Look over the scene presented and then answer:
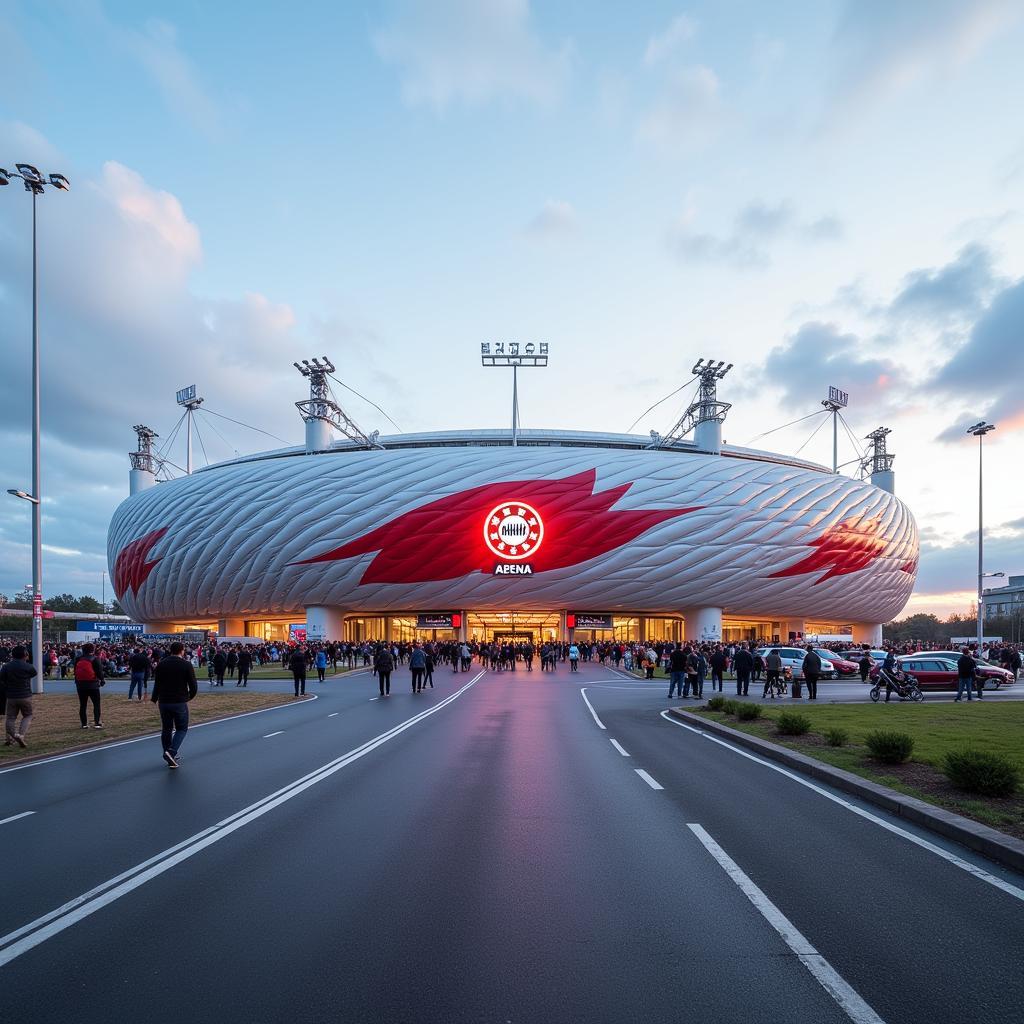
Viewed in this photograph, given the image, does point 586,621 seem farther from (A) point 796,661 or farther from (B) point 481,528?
(A) point 796,661

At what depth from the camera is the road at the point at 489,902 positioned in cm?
389

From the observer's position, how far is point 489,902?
5.28 m

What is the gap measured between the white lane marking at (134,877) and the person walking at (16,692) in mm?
6257

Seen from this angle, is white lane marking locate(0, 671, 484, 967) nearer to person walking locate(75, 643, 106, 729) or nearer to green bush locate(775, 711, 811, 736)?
green bush locate(775, 711, 811, 736)

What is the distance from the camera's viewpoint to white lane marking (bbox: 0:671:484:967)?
467cm

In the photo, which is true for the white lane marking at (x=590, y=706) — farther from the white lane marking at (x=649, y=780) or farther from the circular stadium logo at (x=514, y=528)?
the circular stadium logo at (x=514, y=528)

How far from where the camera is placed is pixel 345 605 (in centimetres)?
6694

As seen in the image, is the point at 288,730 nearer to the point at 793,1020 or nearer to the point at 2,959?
the point at 2,959

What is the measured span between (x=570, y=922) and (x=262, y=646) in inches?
2074

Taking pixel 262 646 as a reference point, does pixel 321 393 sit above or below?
above

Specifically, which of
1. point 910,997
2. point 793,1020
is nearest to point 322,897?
point 793,1020

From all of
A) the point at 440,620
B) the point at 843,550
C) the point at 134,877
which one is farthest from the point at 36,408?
the point at 843,550

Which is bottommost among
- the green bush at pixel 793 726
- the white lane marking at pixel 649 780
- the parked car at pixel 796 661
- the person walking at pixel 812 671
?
the parked car at pixel 796 661

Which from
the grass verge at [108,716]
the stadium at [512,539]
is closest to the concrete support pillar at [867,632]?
the stadium at [512,539]
